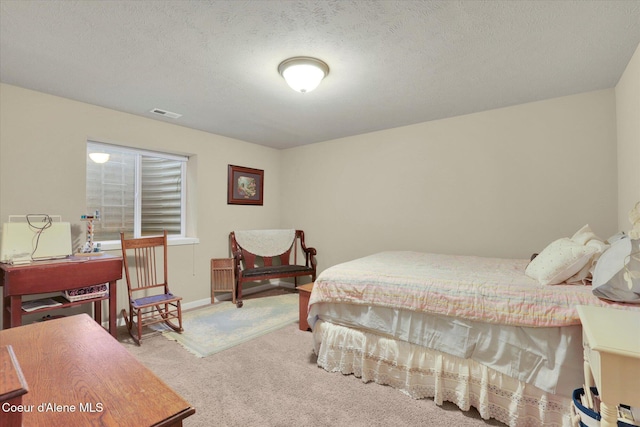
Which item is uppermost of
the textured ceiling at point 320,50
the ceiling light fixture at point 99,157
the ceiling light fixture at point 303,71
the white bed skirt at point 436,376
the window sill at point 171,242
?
the textured ceiling at point 320,50

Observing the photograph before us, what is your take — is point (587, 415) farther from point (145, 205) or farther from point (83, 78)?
point (145, 205)

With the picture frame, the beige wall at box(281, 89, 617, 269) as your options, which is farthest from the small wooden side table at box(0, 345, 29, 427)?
the picture frame

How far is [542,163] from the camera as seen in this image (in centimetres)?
295

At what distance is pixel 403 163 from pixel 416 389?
2659 millimetres

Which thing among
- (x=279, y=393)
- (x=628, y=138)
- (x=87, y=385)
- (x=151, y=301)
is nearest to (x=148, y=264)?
(x=151, y=301)

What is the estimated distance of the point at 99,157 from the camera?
3307 mm

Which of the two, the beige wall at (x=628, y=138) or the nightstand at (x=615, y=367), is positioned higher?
the beige wall at (x=628, y=138)

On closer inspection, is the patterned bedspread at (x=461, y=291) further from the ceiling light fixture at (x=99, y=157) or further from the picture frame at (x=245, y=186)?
the ceiling light fixture at (x=99, y=157)

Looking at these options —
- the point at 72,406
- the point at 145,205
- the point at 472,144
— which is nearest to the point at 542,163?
the point at 472,144

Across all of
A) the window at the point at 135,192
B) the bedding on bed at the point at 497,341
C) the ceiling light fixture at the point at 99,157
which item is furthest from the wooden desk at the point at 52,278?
the bedding on bed at the point at 497,341

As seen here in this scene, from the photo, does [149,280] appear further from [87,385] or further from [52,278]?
[87,385]

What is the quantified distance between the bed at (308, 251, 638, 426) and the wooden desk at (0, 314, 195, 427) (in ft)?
5.34

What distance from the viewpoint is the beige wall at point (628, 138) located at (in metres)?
2.08

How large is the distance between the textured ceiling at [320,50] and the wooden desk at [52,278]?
156 cm
